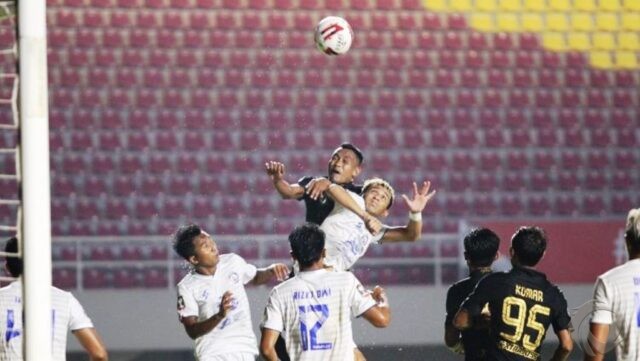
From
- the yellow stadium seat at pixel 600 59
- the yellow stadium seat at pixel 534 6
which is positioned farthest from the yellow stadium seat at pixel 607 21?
the yellow stadium seat at pixel 534 6

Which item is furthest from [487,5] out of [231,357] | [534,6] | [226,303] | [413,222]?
[226,303]

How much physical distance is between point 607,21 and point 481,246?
9758 millimetres

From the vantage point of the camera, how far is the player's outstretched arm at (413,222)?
22.9 feet

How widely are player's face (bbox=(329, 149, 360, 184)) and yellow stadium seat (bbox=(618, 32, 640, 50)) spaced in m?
8.11

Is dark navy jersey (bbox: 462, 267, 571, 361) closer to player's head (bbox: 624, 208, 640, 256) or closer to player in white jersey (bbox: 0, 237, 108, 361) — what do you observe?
player's head (bbox: 624, 208, 640, 256)

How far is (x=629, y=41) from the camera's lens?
14.6 m

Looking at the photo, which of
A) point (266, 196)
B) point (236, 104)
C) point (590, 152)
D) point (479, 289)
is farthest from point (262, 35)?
point (479, 289)

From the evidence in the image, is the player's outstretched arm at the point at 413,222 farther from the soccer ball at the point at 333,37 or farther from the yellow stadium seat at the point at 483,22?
the yellow stadium seat at the point at 483,22

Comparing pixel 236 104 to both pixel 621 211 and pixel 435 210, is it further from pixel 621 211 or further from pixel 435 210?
pixel 621 211

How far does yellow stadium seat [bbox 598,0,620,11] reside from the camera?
47.8 ft

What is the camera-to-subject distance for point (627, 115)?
47.4ft

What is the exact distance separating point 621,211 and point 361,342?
4.24m

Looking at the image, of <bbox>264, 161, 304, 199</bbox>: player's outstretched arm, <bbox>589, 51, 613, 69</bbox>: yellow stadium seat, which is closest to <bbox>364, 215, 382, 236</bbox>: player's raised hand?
<bbox>264, 161, 304, 199</bbox>: player's outstretched arm

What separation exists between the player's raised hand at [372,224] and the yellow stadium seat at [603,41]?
7.98m
